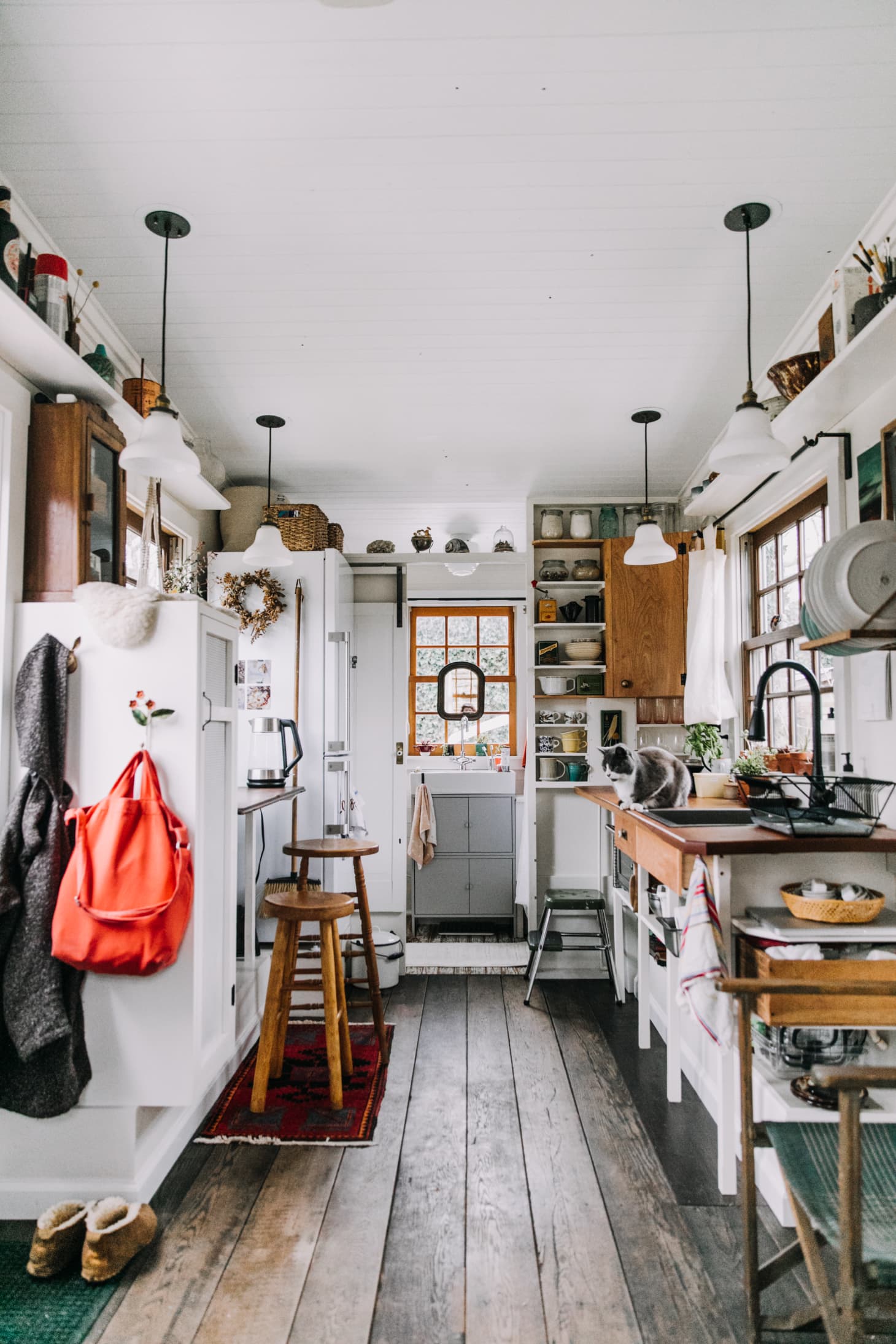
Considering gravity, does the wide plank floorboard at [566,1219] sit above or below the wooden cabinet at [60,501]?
below

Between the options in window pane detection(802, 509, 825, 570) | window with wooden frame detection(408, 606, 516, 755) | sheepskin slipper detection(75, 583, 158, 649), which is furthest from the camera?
window with wooden frame detection(408, 606, 516, 755)

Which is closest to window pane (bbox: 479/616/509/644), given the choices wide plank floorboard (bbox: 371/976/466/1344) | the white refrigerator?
the white refrigerator

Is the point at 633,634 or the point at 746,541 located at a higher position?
the point at 746,541

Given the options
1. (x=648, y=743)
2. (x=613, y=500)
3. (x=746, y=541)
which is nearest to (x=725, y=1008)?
(x=746, y=541)

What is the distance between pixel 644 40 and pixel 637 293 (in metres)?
1.11

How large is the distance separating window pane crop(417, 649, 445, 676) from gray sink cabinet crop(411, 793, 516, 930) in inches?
49.7

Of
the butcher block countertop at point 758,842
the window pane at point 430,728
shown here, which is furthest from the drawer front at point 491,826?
the butcher block countertop at point 758,842

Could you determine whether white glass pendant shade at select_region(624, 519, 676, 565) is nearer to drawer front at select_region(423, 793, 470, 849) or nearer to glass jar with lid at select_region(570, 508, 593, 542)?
glass jar with lid at select_region(570, 508, 593, 542)

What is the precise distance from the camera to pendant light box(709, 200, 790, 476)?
2502 mm

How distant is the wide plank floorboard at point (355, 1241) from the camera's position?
1794 mm

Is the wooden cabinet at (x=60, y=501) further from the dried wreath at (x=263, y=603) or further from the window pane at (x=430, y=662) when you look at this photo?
the window pane at (x=430, y=662)

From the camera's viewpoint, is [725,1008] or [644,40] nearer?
[644,40]

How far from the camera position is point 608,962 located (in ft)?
13.5

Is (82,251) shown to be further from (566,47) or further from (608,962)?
(608,962)
